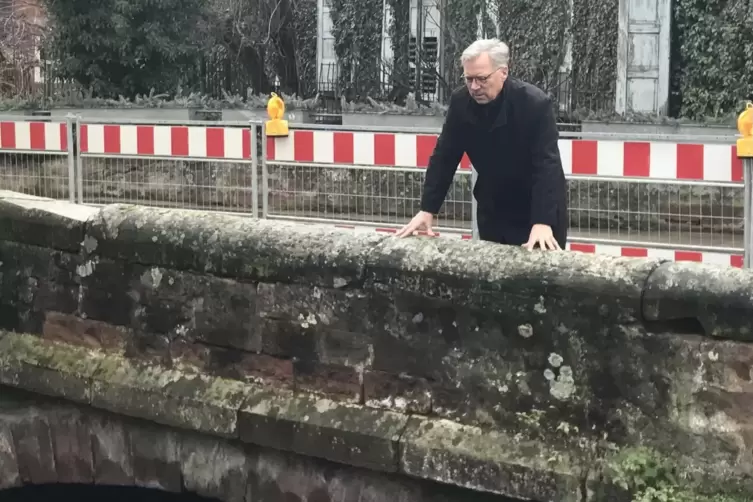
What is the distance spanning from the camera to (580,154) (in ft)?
25.5

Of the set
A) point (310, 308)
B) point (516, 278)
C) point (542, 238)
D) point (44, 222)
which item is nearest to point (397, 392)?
point (310, 308)

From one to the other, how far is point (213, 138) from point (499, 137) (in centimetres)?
610

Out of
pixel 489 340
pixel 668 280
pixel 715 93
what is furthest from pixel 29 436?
pixel 715 93

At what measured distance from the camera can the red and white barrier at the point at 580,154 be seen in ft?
23.5

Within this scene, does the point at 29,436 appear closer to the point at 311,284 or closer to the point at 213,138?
the point at 311,284

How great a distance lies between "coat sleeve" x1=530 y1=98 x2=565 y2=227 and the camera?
4141 millimetres

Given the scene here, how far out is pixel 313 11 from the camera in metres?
23.0

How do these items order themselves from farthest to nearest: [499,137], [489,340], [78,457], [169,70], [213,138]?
1. [169,70]
2. [213,138]
3. [78,457]
4. [499,137]
5. [489,340]

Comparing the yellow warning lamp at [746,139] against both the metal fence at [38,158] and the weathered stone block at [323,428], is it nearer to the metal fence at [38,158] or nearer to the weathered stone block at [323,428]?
the weathered stone block at [323,428]

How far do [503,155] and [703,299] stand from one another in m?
1.32

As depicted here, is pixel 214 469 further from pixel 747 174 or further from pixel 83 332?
pixel 747 174

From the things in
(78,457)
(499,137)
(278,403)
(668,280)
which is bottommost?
(78,457)

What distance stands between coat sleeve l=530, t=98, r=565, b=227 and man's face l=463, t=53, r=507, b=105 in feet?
0.63

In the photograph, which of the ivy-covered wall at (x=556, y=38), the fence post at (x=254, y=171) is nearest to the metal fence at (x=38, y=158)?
the fence post at (x=254, y=171)
